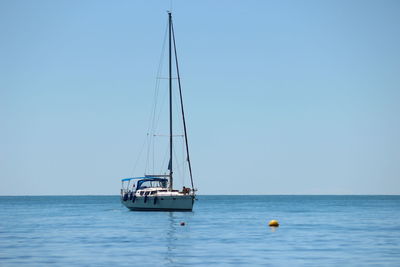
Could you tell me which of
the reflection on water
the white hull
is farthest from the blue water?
the white hull

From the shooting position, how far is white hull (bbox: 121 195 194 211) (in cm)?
8956

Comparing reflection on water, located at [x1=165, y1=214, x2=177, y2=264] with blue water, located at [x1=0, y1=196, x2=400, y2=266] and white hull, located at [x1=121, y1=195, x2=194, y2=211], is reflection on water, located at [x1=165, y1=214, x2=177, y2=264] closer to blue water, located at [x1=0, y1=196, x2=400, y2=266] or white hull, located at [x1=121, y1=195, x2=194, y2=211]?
blue water, located at [x1=0, y1=196, x2=400, y2=266]

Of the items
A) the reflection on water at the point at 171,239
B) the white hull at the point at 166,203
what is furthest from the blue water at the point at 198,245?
the white hull at the point at 166,203

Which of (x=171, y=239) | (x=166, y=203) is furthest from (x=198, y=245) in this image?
(x=166, y=203)

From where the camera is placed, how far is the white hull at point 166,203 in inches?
3526

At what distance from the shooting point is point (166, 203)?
90.6m

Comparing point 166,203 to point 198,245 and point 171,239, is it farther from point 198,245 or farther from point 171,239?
point 198,245

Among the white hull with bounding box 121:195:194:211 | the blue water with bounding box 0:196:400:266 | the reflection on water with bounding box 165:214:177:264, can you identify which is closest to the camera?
the blue water with bounding box 0:196:400:266

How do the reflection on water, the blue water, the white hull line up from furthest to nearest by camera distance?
the white hull
the reflection on water
the blue water

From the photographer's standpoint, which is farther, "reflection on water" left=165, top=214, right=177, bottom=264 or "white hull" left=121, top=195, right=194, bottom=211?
"white hull" left=121, top=195, right=194, bottom=211

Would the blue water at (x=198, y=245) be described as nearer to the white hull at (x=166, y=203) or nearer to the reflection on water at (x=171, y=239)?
the reflection on water at (x=171, y=239)

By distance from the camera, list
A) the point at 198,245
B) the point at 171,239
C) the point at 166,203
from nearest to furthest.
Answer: the point at 198,245
the point at 171,239
the point at 166,203

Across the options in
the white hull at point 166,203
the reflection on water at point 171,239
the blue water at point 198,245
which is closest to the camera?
the blue water at point 198,245

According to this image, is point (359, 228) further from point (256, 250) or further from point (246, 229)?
point (256, 250)
